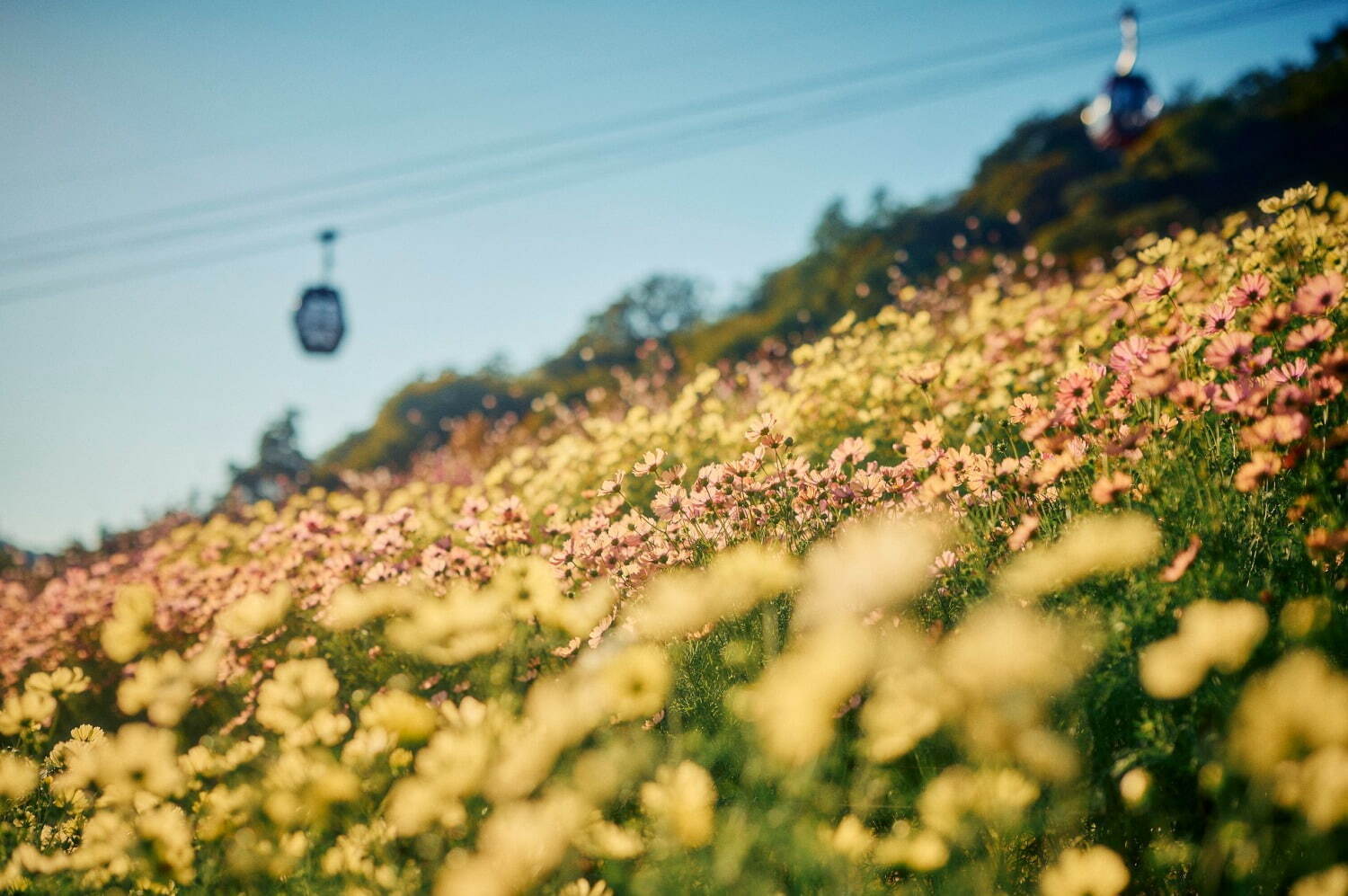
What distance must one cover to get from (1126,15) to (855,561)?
28.9 ft

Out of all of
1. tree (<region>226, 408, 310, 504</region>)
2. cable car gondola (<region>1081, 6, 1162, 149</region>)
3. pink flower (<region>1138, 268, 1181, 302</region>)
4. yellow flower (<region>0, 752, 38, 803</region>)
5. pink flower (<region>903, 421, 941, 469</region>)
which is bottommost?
yellow flower (<region>0, 752, 38, 803</region>)

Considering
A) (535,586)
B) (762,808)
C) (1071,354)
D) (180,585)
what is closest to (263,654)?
(180,585)

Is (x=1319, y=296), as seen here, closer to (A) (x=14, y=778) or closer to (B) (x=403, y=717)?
(B) (x=403, y=717)

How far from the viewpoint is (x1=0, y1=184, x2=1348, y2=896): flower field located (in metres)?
1.00

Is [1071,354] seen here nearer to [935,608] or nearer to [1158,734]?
[935,608]

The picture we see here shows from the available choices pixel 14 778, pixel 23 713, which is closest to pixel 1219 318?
pixel 14 778

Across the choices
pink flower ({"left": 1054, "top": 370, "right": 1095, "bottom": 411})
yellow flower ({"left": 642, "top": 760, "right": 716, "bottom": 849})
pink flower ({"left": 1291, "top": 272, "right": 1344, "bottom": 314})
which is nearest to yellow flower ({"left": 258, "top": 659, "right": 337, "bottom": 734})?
yellow flower ({"left": 642, "top": 760, "right": 716, "bottom": 849})

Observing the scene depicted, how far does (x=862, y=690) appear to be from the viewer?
1.71 metres

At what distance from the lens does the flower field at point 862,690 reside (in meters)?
1.00

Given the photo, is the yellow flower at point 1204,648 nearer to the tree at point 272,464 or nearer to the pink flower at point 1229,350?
the pink flower at point 1229,350

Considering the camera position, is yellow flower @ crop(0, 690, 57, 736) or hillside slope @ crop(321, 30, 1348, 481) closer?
yellow flower @ crop(0, 690, 57, 736)

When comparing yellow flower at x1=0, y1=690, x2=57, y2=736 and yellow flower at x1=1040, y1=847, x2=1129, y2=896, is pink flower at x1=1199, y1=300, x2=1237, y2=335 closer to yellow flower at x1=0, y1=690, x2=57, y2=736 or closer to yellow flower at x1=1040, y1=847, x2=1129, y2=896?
yellow flower at x1=1040, y1=847, x2=1129, y2=896

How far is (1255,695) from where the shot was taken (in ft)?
2.70

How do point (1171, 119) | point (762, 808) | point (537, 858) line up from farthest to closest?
1. point (1171, 119)
2. point (762, 808)
3. point (537, 858)
